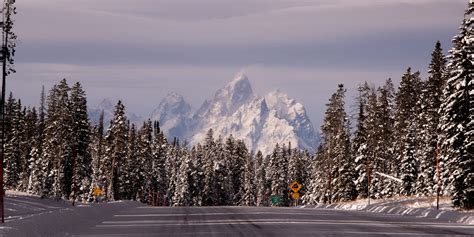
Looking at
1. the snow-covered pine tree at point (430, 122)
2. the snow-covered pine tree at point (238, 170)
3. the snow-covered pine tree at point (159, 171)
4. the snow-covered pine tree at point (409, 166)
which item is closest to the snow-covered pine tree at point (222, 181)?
the snow-covered pine tree at point (238, 170)

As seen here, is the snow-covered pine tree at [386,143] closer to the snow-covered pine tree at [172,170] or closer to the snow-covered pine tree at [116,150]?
the snow-covered pine tree at [116,150]

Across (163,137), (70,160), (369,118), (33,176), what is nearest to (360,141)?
(369,118)

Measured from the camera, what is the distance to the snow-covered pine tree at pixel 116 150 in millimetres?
96062

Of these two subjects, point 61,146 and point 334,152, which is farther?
point 334,152

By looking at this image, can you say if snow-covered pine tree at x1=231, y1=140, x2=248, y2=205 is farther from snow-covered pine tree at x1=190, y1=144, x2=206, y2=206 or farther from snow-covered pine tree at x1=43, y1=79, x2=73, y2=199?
snow-covered pine tree at x1=43, y1=79, x2=73, y2=199

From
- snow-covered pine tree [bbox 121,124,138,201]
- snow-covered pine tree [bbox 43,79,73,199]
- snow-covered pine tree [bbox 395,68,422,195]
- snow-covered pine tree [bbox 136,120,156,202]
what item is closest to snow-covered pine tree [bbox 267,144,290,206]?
snow-covered pine tree [bbox 136,120,156,202]

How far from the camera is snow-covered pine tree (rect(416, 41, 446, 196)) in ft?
222

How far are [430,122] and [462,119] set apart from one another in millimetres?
29594

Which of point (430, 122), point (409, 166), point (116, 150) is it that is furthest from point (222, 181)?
point (430, 122)

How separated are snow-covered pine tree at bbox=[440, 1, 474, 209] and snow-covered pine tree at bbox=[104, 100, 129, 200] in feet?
197

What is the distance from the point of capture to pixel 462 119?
39.8 metres

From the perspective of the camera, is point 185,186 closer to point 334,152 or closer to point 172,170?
point 172,170

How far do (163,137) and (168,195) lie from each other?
37.8 feet

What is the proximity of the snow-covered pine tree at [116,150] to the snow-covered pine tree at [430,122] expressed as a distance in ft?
133
